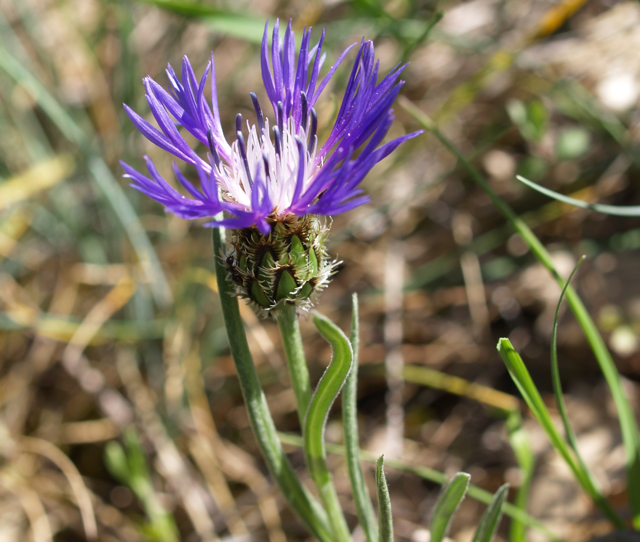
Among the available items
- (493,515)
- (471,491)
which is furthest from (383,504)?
(471,491)

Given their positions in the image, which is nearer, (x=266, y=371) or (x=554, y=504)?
(x=554, y=504)

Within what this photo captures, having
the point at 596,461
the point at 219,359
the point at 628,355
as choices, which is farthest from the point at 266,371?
the point at 628,355

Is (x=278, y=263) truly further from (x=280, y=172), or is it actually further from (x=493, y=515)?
(x=493, y=515)

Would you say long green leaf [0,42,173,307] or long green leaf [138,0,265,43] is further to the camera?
long green leaf [0,42,173,307]

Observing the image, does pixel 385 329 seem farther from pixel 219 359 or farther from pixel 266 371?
pixel 219 359

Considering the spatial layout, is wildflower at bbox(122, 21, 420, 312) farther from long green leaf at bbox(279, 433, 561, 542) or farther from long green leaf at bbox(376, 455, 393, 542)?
long green leaf at bbox(279, 433, 561, 542)

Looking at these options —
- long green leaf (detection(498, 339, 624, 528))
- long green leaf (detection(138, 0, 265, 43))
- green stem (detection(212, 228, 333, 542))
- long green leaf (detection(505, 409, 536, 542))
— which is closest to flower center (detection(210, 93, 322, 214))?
green stem (detection(212, 228, 333, 542))

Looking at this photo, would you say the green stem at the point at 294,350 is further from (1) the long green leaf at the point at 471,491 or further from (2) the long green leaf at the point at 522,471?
(2) the long green leaf at the point at 522,471
